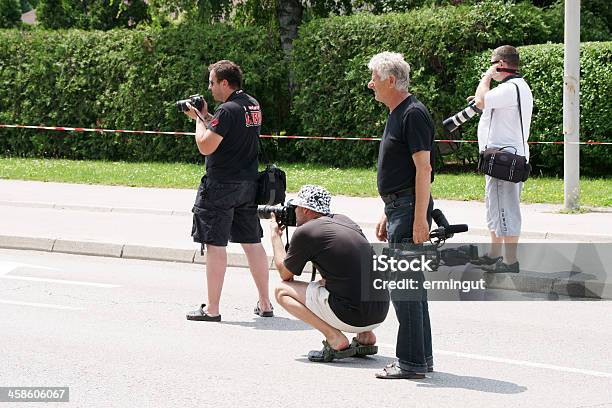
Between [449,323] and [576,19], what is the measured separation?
21.5 ft

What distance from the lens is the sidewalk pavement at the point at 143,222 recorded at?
12.3 metres

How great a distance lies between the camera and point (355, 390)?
6.88 meters

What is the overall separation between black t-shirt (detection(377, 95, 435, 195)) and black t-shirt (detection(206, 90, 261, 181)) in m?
1.95

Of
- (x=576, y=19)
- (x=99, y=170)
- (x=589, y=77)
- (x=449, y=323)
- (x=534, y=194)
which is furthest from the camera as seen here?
(x=99, y=170)

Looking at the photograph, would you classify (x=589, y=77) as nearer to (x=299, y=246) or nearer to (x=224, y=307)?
(x=224, y=307)

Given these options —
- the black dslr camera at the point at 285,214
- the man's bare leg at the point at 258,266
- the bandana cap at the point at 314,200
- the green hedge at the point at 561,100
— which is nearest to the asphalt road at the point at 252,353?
the man's bare leg at the point at 258,266

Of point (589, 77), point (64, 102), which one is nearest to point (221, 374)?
point (589, 77)

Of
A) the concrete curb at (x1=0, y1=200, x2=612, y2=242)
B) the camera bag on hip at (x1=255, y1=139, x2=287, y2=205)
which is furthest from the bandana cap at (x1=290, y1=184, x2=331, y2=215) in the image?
the concrete curb at (x1=0, y1=200, x2=612, y2=242)

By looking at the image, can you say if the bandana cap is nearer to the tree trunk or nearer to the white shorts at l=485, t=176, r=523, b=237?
the white shorts at l=485, t=176, r=523, b=237

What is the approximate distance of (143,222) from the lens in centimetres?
1438

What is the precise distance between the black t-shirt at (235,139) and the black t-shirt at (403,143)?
6.40 feet

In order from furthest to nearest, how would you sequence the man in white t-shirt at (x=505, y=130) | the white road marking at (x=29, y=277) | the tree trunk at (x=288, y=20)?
the tree trunk at (x=288, y=20) → the white road marking at (x=29, y=277) → the man in white t-shirt at (x=505, y=130)

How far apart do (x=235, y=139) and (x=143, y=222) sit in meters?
5.70

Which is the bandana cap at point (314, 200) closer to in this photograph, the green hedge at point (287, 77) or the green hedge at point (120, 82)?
the green hedge at point (287, 77)
